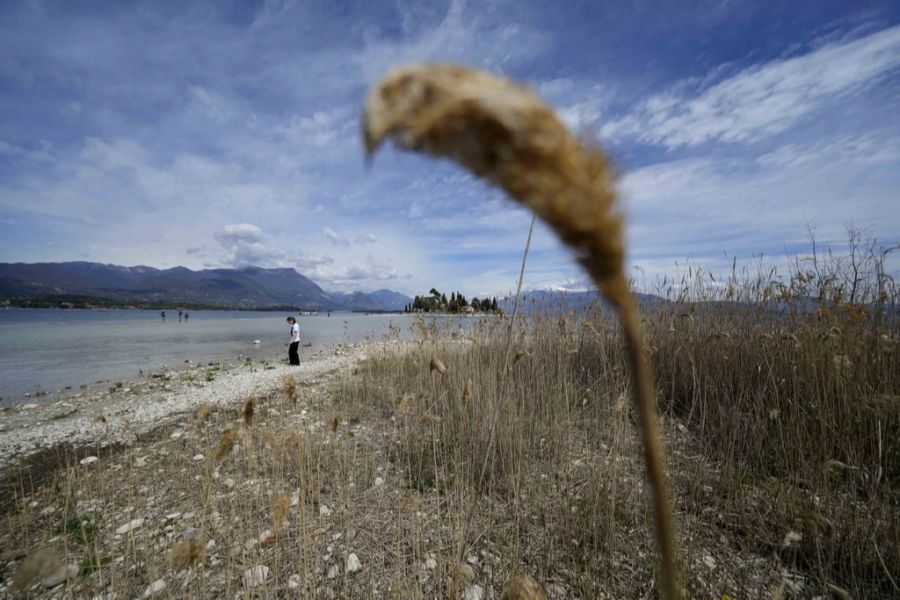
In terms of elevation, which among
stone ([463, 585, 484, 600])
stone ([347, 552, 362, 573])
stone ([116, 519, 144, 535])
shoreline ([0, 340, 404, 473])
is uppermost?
stone ([463, 585, 484, 600])

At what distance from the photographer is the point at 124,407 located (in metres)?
12.1

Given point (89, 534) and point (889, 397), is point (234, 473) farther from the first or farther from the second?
point (889, 397)

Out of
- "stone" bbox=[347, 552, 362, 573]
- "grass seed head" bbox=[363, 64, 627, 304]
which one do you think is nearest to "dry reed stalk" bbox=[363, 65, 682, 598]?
"grass seed head" bbox=[363, 64, 627, 304]

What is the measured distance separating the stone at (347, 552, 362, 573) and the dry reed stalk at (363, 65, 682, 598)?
12.3 feet

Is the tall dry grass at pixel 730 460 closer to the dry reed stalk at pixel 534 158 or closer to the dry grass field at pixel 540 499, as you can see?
the dry grass field at pixel 540 499

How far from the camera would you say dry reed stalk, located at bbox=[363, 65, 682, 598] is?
22.6 inches

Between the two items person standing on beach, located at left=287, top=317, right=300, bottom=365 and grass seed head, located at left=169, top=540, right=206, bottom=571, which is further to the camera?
person standing on beach, located at left=287, top=317, right=300, bottom=365

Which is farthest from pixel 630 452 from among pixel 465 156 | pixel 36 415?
pixel 36 415

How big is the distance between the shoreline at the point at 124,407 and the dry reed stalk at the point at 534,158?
7.26 meters

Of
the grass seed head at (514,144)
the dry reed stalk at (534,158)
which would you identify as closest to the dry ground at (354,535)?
the dry reed stalk at (534,158)

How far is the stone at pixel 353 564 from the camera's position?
3455mm

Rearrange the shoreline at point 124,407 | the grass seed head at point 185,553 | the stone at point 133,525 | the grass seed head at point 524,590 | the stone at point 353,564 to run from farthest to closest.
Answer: the shoreline at point 124,407, the stone at point 133,525, the stone at point 353,564, the grass seed head at point 185,553, the grass seed head at point 524,590

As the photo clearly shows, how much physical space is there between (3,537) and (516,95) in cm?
783

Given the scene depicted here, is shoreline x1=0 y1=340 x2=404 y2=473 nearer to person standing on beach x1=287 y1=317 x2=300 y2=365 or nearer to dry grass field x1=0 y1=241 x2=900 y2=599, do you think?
person standing on beach x1=287 y1=317 x2=300 y2=365
